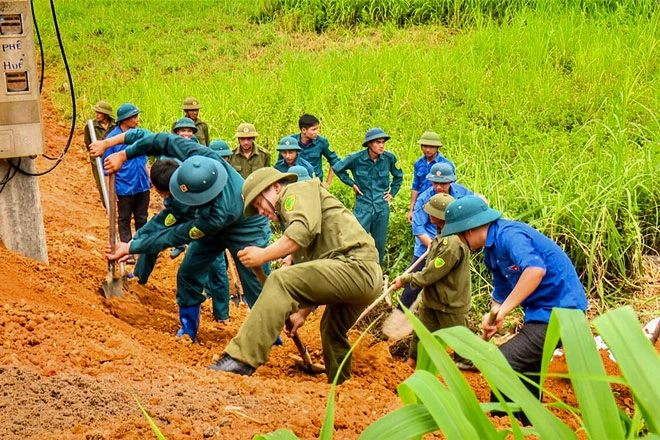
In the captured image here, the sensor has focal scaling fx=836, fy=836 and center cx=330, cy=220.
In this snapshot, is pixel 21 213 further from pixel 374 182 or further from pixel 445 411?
pixel 445 411

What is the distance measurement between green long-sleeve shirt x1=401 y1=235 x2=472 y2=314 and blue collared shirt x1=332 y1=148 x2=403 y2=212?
103 inches

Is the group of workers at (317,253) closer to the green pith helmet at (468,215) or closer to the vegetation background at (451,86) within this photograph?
the green pith helmet at (468,215)

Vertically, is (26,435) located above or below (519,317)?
above

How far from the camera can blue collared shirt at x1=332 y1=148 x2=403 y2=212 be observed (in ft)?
28.9

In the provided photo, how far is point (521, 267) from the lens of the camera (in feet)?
15.0

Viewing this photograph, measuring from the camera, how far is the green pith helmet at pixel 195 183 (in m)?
5.69

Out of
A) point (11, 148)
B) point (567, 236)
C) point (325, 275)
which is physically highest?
point (11, 148)

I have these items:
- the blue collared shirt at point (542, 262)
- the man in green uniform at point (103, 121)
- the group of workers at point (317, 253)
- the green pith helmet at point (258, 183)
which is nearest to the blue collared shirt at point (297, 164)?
the group of workers at point (317, 253)

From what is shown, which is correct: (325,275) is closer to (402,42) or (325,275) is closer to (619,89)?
(619,89)

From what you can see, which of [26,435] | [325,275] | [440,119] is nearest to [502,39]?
[440,119]

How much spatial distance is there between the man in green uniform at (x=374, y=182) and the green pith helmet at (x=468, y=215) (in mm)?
3875

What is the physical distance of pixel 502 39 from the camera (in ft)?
47.1

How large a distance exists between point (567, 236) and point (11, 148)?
15.4 feet

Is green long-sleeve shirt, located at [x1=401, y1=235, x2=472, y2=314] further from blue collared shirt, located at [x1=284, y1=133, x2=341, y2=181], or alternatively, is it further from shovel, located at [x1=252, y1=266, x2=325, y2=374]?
blue collared shirt, located at [x1=284, y1=133, x2=341, y2=181]
